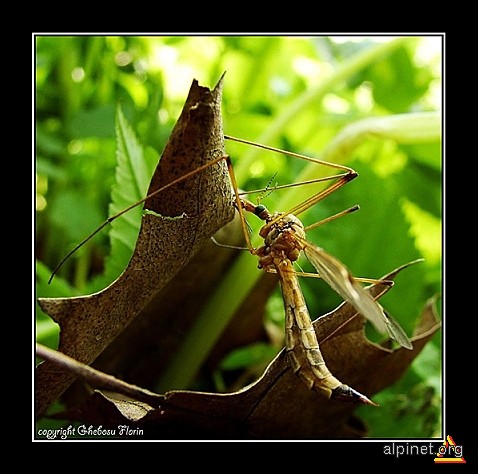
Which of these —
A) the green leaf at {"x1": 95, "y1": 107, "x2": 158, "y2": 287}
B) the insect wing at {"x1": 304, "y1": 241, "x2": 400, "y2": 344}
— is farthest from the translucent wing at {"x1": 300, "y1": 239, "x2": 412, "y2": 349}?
the green leaf at {"x1": 95, "y1": 107, "x2": 158, "y2": 287}

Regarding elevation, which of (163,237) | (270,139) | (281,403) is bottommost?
(281,403)

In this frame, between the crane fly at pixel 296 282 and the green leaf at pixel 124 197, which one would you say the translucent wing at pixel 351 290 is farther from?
the green leaf at pixel 124 197

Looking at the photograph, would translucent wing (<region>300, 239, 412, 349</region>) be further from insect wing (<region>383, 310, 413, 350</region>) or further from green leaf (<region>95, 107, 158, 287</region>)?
green leaf (<region>95, 107, 158, 287</region>)

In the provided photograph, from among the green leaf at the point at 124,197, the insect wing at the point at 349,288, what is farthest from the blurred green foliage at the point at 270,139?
the insect wing at the point at 349,288

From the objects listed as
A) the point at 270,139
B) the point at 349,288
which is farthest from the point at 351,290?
the point at 270,139

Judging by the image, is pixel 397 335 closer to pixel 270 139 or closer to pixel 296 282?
pixel 296 282
